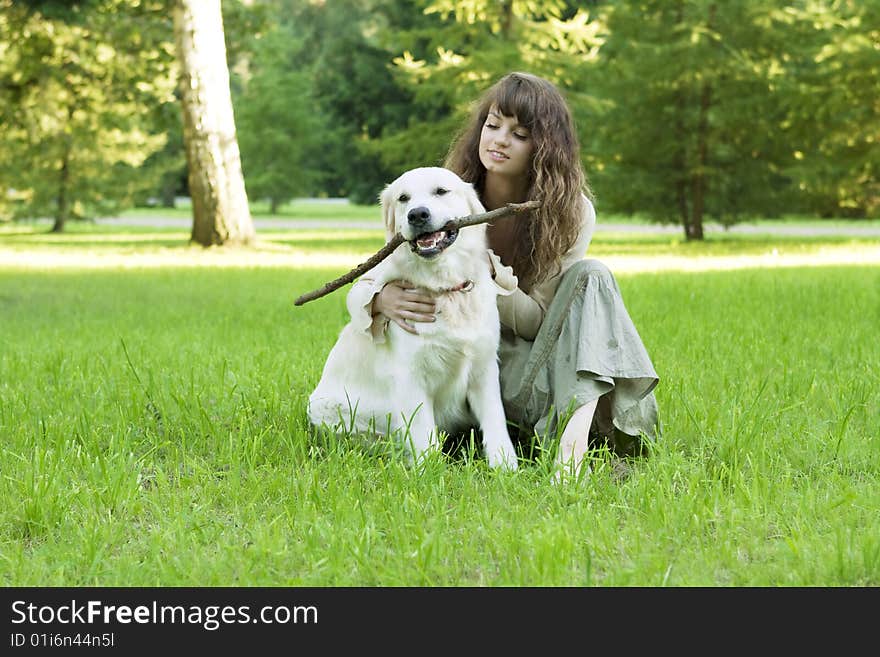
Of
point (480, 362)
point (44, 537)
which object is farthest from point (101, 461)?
point (480, 362)

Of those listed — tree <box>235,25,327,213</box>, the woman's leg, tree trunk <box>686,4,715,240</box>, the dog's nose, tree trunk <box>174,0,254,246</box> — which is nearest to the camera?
the dog's nose

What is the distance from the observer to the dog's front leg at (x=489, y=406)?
3662 millimetres

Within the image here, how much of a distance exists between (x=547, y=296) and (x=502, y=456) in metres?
0.76

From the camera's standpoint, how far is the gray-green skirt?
12.0 feet

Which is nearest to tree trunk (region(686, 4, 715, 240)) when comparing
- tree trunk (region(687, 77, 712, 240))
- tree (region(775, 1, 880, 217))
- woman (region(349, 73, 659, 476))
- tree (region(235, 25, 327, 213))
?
tree trunk (region(687, 77, 712, 240))

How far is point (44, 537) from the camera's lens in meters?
3.01

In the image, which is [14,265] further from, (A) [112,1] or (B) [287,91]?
(B) [287,91]

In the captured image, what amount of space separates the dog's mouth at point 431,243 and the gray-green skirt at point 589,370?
22.0 inches

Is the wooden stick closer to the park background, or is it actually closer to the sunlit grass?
the park background

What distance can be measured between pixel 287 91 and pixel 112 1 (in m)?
24.4

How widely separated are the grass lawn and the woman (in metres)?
0.25

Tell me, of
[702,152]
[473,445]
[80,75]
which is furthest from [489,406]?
[80,75]

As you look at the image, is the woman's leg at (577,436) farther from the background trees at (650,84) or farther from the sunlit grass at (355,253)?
the background trees at (650,84)

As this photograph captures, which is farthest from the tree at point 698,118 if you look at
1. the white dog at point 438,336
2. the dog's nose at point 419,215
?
the dog's nose at point 419,215
